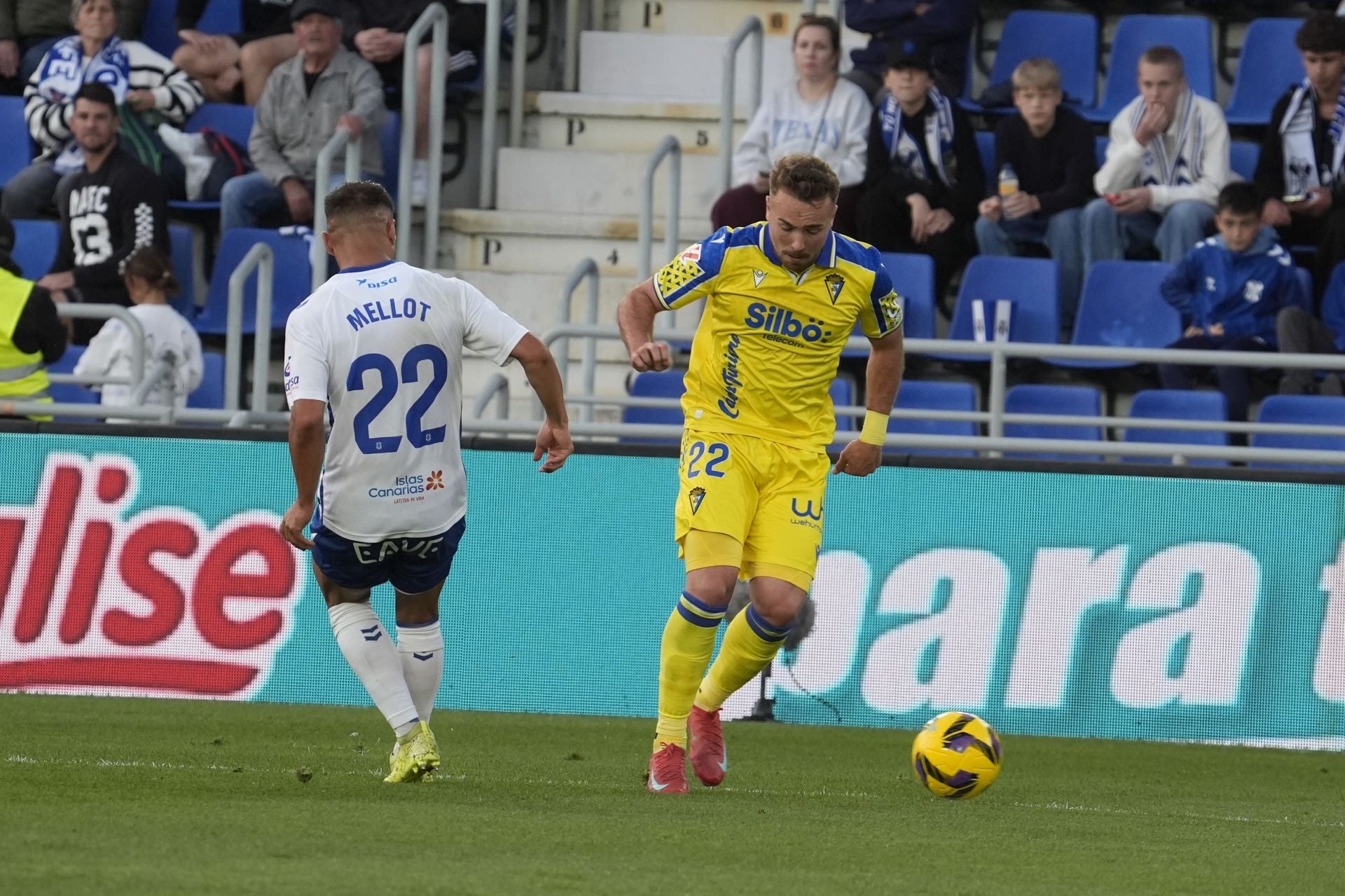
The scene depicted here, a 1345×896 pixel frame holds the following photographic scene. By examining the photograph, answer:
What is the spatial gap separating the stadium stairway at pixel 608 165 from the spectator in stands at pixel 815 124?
22.5 inches

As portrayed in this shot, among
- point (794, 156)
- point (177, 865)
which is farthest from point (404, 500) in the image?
point (177, 865)

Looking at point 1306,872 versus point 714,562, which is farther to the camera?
point 714,562

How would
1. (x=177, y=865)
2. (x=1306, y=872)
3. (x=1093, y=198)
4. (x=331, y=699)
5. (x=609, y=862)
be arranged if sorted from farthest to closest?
(x=1093, y=198), (x=331, y=699), (x=1306, y=872), (x=609, y=862), (x=177, y=865)

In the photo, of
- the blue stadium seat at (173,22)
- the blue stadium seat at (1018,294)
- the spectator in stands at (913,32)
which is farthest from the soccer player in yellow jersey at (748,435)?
the blue stadium seat at (173,22)

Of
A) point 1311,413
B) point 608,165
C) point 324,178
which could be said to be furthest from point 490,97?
point 1311,413

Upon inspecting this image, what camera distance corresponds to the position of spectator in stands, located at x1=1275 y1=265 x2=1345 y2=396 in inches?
472

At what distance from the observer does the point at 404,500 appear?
6945 mm

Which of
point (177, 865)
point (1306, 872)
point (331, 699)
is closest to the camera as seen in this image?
point (177, 865)

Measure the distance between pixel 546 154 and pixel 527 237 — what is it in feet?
2.27

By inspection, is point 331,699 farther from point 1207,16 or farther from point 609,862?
point 1207,16

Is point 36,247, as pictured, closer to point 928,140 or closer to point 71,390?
point 71,390

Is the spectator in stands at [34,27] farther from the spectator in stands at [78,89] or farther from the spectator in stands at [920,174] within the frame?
the spectator in stands at [920,174]

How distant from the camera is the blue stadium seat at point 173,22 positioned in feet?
50.7

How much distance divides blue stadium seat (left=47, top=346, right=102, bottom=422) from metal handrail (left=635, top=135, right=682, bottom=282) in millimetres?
3331
